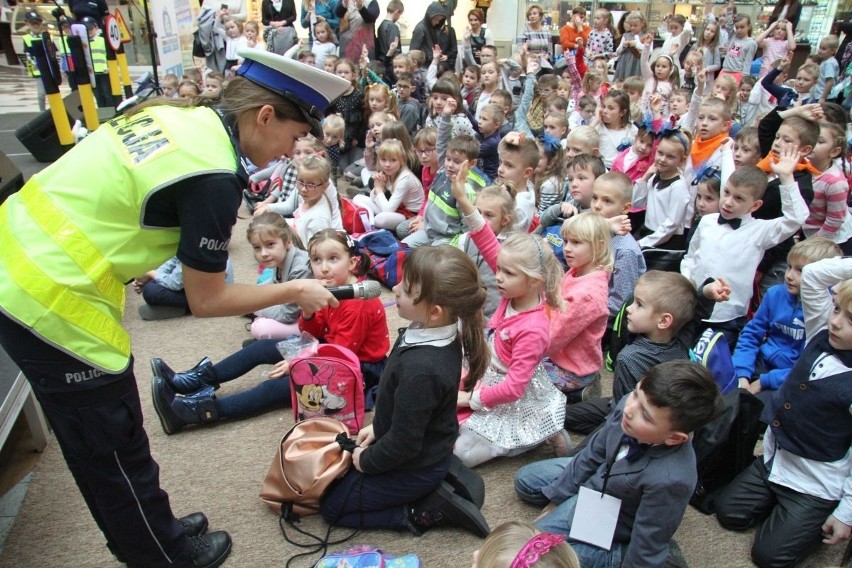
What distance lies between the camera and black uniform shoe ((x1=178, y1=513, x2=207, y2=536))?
2.46 m

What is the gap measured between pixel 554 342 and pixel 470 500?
94 centimetres

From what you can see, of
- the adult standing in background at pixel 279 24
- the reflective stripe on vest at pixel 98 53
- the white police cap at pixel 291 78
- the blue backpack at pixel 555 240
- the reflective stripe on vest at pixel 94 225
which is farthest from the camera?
the adult standing in background at pixel 279 24

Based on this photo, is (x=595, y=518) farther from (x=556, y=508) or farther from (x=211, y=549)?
(x=211, y=549)

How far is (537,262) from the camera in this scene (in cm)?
281

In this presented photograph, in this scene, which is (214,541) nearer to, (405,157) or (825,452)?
(825,452)

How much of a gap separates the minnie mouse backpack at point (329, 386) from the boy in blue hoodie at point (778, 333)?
1900 millimetres

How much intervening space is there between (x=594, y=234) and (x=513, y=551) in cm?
198

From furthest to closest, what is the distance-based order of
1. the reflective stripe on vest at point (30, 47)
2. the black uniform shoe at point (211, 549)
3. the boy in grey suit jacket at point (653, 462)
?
the reflective stripe on vest at point (30, 47), the black uniform shoe at point (211, 549), the boy in grey suit jacket at point (653, 462)

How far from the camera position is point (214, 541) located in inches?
93.8

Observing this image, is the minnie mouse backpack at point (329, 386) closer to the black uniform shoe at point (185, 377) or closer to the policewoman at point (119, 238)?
the black uniform shoe at point (185, 377)

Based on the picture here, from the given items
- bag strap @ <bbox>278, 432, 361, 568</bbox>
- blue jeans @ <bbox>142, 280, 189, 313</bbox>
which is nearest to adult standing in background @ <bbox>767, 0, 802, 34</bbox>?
blue jeans @ <bbox>142, 280, 189, 313</bbox>

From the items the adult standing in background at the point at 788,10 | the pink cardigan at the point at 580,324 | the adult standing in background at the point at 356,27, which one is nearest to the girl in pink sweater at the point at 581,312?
the pink cardigan at the point at 580,324

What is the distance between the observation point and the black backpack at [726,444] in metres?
2.49

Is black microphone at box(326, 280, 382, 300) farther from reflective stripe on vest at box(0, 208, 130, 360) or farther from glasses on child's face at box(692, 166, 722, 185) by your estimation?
glasses on child's face at box(692, 166, 722, 185)
